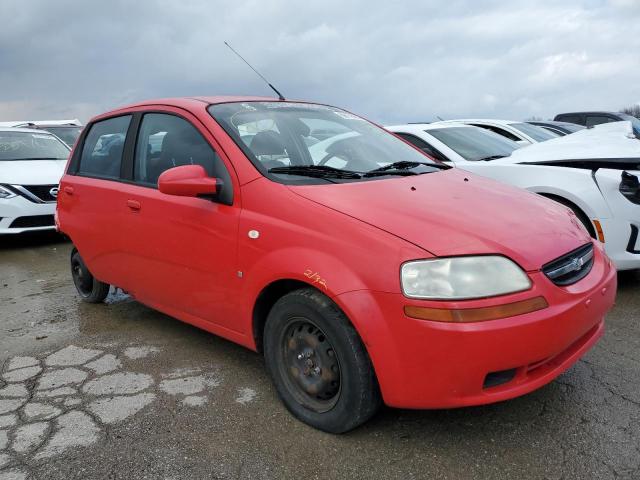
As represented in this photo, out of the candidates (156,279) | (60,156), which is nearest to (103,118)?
(156,279)

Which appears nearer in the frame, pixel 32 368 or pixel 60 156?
pixel 32 368

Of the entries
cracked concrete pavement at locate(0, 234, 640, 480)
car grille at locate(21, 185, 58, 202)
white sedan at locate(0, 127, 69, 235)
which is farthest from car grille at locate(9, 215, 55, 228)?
cracked concrete pavement at locate(0, 234, 640, 480)

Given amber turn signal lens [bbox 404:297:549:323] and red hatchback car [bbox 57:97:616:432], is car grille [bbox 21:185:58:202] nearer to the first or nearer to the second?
red hatchback car [bbox 57:97:616:432]

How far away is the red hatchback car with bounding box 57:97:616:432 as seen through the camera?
7.14 ft

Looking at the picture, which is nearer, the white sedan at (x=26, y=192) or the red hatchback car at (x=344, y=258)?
the red hatchback car at (x=344, y=258)

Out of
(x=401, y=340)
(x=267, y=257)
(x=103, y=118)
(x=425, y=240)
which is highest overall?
(x=103, y=118)

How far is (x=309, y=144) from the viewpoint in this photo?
3266 mm

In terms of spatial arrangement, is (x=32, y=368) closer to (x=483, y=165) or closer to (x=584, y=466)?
(x=584, y=466)

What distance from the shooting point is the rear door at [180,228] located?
2.89 m

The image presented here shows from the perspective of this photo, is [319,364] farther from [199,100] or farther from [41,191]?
[41,191]

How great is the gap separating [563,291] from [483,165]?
292 cm

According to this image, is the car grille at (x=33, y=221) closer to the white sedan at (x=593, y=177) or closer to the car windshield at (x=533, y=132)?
the white sedan at (x=593, y=177)

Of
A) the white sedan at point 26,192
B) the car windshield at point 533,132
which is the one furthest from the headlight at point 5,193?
the car windshield at point 533,132

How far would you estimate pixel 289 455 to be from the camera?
2.39 metres
